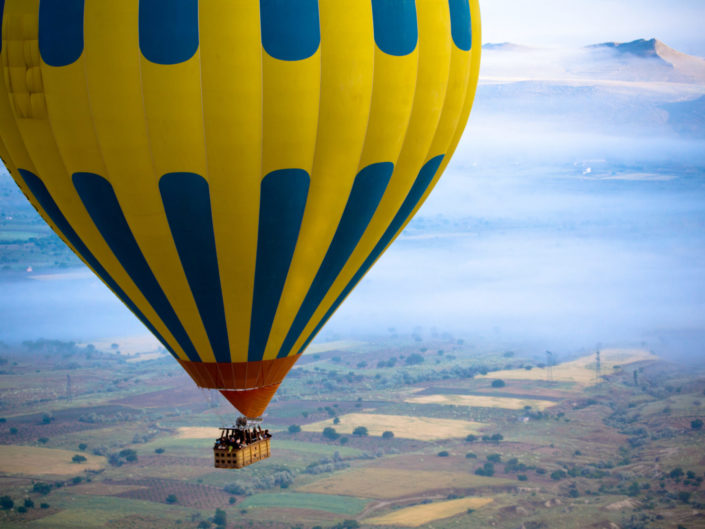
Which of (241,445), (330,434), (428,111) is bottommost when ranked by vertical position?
(330,434)

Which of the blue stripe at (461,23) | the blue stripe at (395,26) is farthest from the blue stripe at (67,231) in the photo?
the blue stripe at (461,23)

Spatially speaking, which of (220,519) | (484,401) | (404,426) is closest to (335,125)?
(220,519)

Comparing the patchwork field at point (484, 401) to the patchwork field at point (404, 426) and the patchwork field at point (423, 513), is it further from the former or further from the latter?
the patchwork field at point (423, 513)

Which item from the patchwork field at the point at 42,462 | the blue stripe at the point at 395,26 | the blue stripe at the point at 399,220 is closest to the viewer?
the blue stripe at the point at 395,26

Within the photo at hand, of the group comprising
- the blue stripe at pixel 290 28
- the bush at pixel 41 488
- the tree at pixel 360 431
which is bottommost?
the bush at pixel 41 488

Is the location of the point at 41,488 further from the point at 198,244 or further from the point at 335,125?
the point at 335,125

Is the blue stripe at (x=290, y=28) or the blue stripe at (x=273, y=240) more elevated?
the blue stripe at (x=290, y=28)

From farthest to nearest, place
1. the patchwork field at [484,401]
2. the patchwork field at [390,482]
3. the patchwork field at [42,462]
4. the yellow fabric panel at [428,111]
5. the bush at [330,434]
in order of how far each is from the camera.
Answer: the patchwork field at [484,401]
the bush at [330,434]
the patchwork field at [42,462]
the patchwork field at [390,482]
the yellow fabric panel at [428,111]
